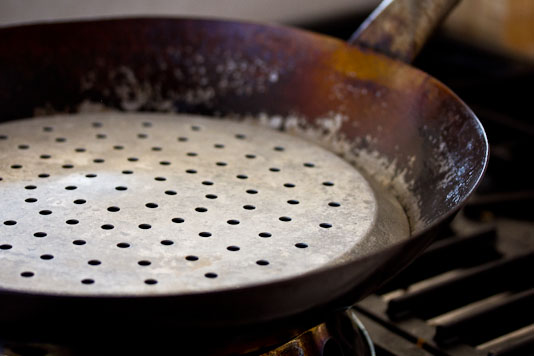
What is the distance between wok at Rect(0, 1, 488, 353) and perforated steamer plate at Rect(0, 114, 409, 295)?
6cm

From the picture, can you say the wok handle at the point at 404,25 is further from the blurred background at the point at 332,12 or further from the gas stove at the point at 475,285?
the blurred background at the point at 332,12

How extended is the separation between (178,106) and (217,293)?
2.32 ft

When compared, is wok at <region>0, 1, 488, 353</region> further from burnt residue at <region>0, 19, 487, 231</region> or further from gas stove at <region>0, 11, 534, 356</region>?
gas stove at <region>0, 11, 534, 356</region>

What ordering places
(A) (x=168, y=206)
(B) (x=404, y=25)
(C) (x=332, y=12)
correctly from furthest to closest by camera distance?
(C) (x=332, y=12), (B) (x=404, y=25), (A) (x=168, y=206)

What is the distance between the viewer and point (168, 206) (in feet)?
2.77

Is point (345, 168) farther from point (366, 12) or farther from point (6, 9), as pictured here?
point (366, 12)

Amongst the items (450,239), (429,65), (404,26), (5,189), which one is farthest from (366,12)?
(5,189)

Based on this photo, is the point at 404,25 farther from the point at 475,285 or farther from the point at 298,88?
the point at 475,285

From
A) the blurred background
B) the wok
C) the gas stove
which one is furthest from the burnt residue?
the blurred background

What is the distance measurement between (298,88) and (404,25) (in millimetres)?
194

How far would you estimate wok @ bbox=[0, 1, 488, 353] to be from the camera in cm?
85

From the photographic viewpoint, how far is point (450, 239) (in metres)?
1.34

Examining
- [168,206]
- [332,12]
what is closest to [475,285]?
[168,206]

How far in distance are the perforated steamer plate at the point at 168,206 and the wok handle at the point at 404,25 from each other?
0.18m
